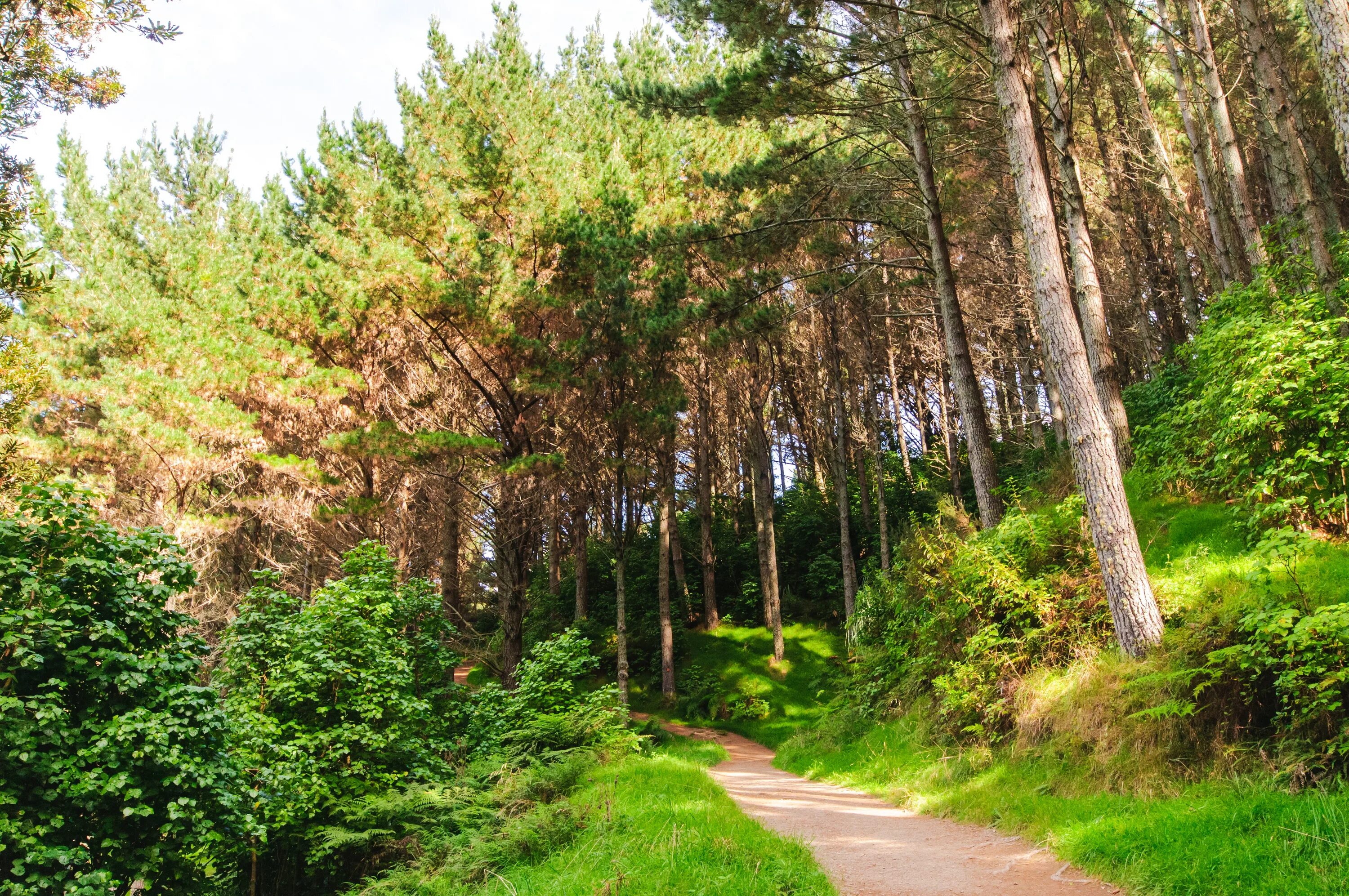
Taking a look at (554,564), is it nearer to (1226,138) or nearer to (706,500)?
(706,500)

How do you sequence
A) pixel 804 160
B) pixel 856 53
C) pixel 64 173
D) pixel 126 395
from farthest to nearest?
pixel 64 173 < pixel 126 395 < pixel 804 160 < pixel 856 53

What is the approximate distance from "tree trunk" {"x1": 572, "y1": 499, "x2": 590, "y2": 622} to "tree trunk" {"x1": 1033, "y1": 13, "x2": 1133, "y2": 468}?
35.1 ft

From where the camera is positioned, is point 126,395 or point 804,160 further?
point 126,395

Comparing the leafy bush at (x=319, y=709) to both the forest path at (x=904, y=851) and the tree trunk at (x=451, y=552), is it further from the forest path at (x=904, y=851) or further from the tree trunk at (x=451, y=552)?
the tree trunk at (x=451, y=552)

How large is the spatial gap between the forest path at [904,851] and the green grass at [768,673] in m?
7.90

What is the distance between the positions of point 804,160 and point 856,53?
1.94 meters

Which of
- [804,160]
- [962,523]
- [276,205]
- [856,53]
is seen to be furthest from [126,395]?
[962,523]

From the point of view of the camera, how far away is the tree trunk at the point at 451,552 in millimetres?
15484

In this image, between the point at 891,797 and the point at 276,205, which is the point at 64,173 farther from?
the point at 891,797

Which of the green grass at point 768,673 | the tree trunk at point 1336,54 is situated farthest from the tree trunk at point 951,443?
the tree trunk at point 1336,54

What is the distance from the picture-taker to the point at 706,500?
22.2 m

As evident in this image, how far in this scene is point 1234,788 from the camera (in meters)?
4.77

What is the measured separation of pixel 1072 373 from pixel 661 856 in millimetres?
5515

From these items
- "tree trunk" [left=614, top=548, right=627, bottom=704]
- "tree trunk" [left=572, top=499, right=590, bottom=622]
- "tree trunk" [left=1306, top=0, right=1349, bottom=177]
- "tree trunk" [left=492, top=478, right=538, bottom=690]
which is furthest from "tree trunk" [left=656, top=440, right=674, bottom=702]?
"tree trunk" [left=1306, top=0, right=1349, bottom=177]
